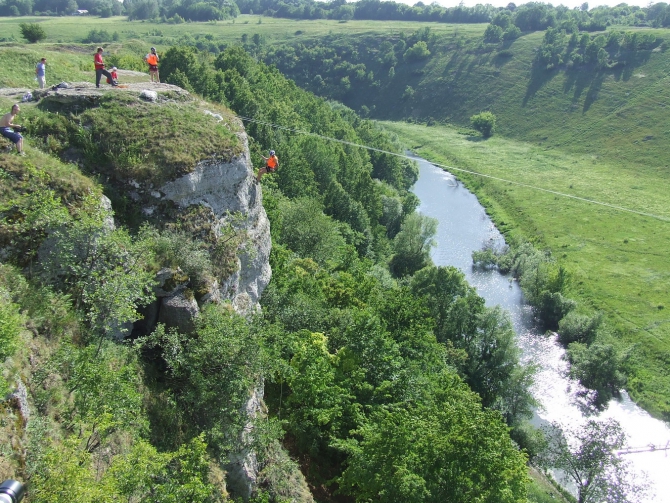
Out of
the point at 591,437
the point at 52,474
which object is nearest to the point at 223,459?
the point at 52,474

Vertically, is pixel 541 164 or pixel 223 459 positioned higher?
pixel 223 459

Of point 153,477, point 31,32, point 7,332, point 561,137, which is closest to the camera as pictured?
point 7,332

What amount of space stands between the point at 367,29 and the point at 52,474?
7490 inches

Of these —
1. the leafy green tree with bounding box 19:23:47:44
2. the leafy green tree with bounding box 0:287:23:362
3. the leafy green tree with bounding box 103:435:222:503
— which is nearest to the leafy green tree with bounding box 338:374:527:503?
the leafy green tree with bounding box 103:435:222:503

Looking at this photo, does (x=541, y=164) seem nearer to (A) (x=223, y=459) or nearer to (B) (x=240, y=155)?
(B) (x=240, y=155)

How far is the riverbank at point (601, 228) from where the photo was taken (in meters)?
A: 48.5

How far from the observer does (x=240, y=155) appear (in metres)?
21.2

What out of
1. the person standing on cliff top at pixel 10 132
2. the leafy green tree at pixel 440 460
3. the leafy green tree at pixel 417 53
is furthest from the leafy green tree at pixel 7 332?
the leafy green tree at pixel 417 53

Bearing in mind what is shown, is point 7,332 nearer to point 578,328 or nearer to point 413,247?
point 578,328

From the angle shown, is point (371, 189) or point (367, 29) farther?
point (367, 29)

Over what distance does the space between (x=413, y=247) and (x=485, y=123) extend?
76.6 metres

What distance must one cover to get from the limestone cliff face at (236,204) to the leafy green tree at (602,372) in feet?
104

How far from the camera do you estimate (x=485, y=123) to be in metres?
121

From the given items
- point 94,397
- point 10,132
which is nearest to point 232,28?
point 10,132
